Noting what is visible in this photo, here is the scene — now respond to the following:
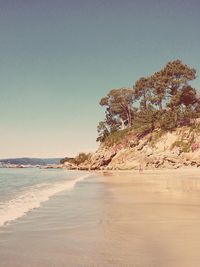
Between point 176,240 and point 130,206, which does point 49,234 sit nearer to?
point 176,240

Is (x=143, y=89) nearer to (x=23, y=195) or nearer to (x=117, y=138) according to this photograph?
(x=117, y=138)

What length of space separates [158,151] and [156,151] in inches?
16.0

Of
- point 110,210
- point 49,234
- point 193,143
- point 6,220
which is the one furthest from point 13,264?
point 193,143

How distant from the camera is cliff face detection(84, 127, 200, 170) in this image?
5372cm

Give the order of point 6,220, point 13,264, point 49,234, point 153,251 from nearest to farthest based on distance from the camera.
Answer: point 13,264 < point 153,251 < point 49,234 < point 6,220

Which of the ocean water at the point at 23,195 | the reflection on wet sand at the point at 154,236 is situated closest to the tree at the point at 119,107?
the ocean water at the point at 23,195

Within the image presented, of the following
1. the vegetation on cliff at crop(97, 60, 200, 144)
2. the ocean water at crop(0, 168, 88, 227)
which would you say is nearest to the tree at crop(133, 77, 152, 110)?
the vegetation on cliff at crop(97, 60, 200, 144)

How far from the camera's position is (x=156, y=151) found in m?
59.2

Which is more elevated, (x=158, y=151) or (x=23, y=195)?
(x=158, y=151)

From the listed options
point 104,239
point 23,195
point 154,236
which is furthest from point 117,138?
point 104,239

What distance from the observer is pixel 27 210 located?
10641mm

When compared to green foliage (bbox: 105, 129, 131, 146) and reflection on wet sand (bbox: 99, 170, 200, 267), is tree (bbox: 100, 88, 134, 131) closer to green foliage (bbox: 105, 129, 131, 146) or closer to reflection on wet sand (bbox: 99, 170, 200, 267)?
green foliage (bbox: 105, 129, 131, 146)

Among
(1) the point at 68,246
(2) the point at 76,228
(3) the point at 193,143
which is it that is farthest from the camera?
(3) the point at 193,143

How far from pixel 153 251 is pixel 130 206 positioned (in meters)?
6.07
